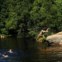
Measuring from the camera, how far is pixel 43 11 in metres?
83.6

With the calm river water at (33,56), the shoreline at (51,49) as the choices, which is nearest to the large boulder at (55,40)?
the shoreline at (51,49)

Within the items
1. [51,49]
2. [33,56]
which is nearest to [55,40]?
[51,49]

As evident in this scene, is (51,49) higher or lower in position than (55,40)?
lower

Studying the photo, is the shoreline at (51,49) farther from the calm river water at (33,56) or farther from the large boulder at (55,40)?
the large boulder at (55,40)

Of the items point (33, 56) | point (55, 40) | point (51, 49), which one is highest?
point (55, 40)

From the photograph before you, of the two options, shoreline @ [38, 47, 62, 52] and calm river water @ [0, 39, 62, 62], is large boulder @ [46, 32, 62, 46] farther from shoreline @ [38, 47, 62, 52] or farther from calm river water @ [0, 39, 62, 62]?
calm river water @ [0, 39, 62, 62]

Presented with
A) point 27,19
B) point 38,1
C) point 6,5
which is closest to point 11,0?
point 6,5

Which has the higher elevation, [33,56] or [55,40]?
[55,40]

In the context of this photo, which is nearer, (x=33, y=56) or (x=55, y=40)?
(x=33, y=56)

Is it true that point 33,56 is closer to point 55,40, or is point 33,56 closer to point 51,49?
point 51,49

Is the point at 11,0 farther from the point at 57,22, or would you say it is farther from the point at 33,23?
the point at 57,22

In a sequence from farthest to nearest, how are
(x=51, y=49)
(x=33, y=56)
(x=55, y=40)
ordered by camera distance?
(x=55, y=40) < (x=51, y=49) < (x=33, y=56)

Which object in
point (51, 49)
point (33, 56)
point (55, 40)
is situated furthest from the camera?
point (55, 40)

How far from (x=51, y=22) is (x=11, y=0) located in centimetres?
2930
